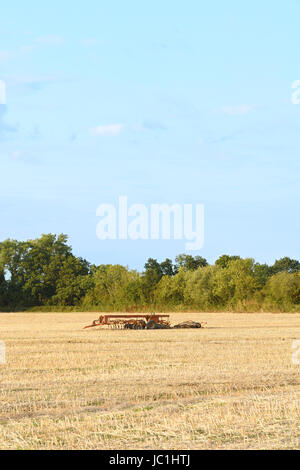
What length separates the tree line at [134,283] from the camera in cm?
7525

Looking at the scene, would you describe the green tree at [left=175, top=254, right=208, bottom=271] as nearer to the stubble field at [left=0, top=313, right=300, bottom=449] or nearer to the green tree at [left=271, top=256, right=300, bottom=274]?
the green tree at [left=271, top=256, right=300, bottom=274]

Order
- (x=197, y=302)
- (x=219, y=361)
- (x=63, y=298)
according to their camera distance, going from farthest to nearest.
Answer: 1. (x=63, y=298)
2. (x=197, y=302)
3. (x=219, y=361)

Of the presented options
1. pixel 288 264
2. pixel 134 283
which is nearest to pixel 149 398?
pixel 134 283

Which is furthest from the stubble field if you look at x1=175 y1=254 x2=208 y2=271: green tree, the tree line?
x1=175 y1=254 x2=208 y2=271: green tree

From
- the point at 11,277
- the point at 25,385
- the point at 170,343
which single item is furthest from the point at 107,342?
the point at 11,277

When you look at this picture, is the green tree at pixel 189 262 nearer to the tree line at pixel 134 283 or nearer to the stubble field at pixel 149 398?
the tree line at pixel 134 283

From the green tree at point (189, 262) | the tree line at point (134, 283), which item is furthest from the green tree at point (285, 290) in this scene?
the green tree at point (189, 262)

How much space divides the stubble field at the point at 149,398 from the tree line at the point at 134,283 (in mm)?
49306

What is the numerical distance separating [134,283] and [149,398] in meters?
73.0

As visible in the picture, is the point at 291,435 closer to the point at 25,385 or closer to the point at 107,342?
the point at 25,385

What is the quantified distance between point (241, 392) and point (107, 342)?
1439 cm

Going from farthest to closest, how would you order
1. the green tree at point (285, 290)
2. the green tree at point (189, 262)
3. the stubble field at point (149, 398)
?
the green tree at point (189, 262), the green tree at point (285, 290), the stubble field at point (149, 398)

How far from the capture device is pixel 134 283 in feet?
281
